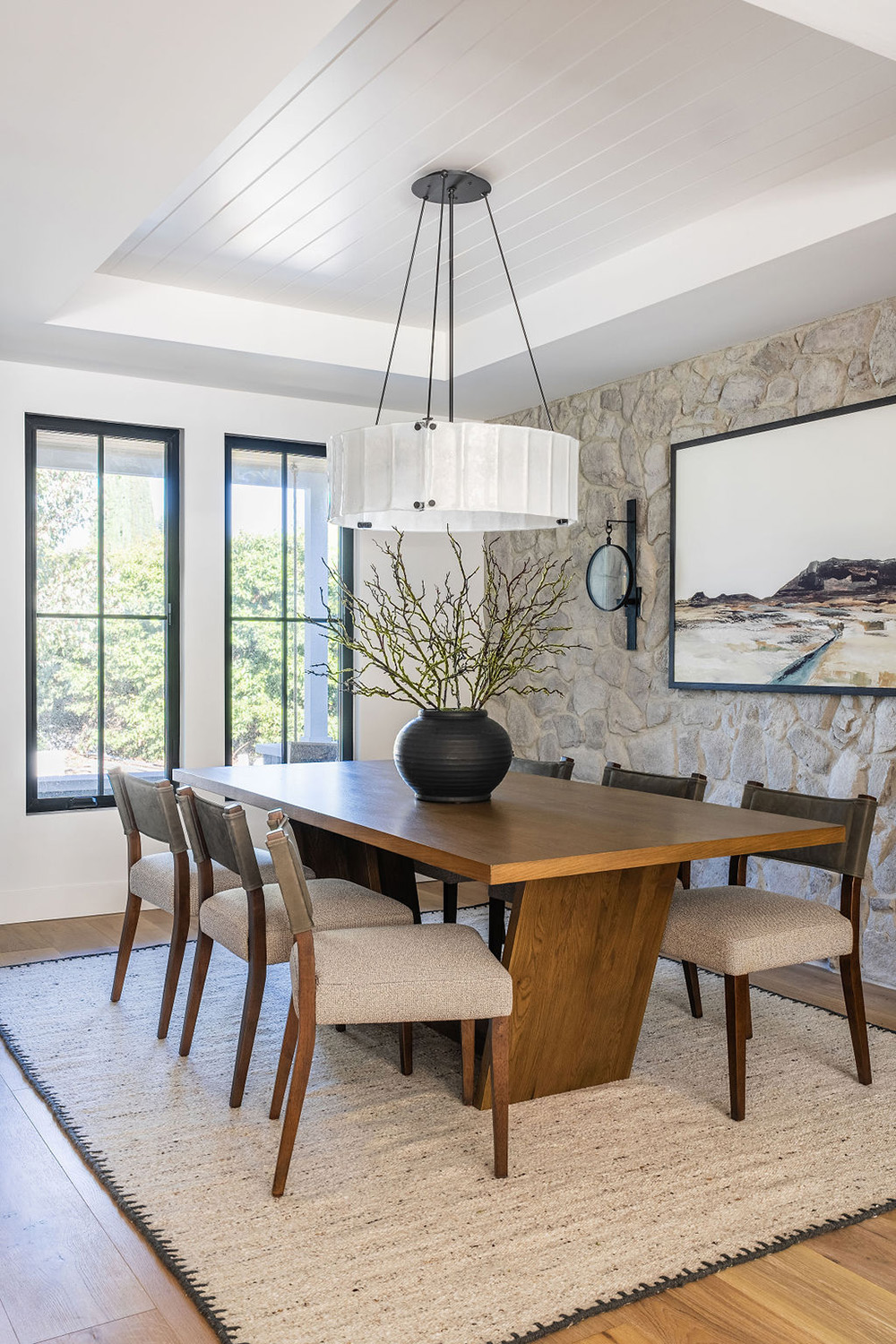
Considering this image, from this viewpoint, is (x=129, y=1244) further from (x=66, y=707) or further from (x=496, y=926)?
(x=66, y=707)

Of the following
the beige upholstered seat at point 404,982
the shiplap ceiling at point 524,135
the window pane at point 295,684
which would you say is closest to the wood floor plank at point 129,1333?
the beige upholstered seat at point 404,982

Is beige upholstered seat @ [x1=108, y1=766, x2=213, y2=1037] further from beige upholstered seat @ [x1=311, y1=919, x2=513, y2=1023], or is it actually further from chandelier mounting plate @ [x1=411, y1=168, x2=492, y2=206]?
chandelier mounting plate @ [x1=411, y1=168, x2=492, y2=206]

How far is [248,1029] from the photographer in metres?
2.71

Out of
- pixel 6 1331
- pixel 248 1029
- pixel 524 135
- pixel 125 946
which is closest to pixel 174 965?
pixel 125 946

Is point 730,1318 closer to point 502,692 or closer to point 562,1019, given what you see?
point 562,1019

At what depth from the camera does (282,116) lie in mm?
2863

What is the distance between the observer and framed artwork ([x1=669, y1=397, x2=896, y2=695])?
147 inches

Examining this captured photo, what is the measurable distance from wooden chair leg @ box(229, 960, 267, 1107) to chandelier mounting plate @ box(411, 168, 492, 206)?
230 cm

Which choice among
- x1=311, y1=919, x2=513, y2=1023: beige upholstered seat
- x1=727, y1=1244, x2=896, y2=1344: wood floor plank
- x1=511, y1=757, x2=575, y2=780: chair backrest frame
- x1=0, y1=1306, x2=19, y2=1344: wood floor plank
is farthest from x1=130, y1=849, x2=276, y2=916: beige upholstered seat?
x1=727, y1=1244, x2=896, y2=1344: wood floor plank

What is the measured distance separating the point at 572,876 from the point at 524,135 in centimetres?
200

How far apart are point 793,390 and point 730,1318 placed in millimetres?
3165

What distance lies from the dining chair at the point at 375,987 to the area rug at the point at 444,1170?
16cm

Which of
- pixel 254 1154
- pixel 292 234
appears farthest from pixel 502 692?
pixel 254 1154

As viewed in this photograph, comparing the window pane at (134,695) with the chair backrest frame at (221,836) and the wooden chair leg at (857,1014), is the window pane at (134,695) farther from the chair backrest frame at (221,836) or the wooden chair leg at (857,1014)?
the wooden chair leg at (857,1014)
